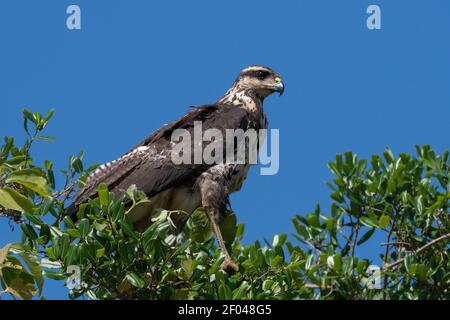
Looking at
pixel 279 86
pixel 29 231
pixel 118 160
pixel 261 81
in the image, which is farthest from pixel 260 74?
pixel 29 231

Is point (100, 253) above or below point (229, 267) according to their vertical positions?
above

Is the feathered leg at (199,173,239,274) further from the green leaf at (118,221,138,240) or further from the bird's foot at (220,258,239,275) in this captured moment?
the green leaf at (118,221,138,240)

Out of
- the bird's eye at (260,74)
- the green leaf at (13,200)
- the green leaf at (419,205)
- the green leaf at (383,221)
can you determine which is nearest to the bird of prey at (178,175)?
the bird's eye at (260,74)

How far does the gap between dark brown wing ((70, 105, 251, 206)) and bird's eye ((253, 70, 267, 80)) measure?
73 centimetres

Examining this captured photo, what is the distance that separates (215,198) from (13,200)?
8.74ft

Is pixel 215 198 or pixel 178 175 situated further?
pixel 178 175

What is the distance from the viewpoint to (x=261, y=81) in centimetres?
1270

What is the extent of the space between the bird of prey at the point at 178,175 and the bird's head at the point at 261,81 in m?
0.51

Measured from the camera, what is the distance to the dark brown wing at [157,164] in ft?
36.2

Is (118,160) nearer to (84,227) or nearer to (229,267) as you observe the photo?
(229,267)

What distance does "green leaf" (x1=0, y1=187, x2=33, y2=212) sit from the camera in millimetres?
8992

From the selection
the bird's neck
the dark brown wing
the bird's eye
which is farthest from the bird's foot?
the bird's eye

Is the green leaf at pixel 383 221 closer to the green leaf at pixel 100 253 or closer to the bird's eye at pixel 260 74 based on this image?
the green leaf at pixel 100 253
